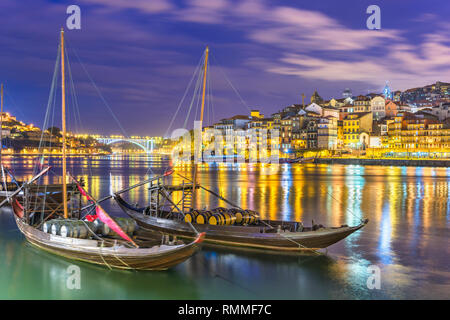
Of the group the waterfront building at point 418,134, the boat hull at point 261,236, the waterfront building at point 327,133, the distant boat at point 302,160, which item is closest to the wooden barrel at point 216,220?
the boat hull at point 261,236

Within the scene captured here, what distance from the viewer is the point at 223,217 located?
624 inches

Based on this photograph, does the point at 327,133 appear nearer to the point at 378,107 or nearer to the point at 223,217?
the point at 378,107

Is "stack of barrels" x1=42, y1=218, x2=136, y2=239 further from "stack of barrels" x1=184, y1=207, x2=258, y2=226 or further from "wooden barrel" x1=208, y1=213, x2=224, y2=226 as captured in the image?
"wooden barrel" x1=208, y1=213, x2=224, y2=226

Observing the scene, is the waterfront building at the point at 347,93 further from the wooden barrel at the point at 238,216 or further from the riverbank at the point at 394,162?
the wooden barrel at the point at 238,216

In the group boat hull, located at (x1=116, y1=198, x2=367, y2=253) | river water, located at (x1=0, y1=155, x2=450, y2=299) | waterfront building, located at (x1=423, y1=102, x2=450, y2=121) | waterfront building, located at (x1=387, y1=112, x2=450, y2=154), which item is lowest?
river water, located at (x1=0, y1=155, x2=450, y2=299)

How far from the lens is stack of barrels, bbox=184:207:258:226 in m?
15.7

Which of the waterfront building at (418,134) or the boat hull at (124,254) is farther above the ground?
the waterfront building at (418,134)

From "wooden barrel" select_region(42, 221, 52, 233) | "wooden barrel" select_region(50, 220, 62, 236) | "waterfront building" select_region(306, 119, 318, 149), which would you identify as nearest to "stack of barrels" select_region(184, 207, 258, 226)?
"wooden barrel" select_region(50, 220, 62, 236)

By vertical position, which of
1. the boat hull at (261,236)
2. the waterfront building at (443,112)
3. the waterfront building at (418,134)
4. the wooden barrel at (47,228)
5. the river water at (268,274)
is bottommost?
the river water at (268,274)

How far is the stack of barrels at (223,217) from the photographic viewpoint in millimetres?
15727

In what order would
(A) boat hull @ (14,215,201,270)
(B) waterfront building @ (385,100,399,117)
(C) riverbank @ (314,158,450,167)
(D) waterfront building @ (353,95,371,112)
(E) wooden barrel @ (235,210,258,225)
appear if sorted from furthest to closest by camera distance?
(B) waterfront building @ (385,100,399,117), (D) waterfront building @ (353,95,371,112), (C) riverbank @ (314,158,450,167), (E) wooden barrel @ (235,210,258,225), (A) boat hull @ (14,215,201,270)

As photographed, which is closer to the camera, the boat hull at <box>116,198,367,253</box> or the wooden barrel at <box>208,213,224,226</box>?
the boat hull at <box>116,198,367,253</box>

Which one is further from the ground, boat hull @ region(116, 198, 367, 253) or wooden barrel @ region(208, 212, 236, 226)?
wooden barrel @ region(208, 212, 236, 226)
